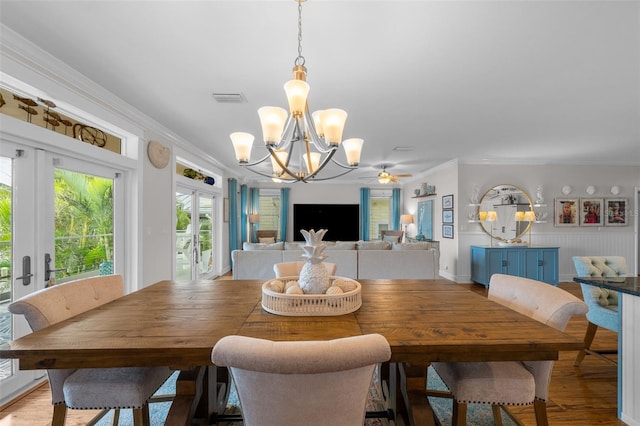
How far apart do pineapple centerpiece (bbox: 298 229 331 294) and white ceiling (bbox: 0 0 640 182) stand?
1276 mm

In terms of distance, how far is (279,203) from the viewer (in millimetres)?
8133

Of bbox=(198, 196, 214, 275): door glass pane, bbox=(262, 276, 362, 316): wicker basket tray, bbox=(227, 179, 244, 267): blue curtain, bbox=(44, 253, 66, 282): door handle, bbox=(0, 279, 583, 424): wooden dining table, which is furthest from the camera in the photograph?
bbox=(227, 179, 244, 267): blue curtain

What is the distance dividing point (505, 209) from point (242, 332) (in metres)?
5.90

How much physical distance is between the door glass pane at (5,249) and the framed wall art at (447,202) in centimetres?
610

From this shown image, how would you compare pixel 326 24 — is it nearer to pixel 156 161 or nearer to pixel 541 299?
pixel 541 299

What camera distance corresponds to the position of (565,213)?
221 inches

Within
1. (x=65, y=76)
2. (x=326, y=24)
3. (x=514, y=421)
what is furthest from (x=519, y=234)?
(x=65, y=76)

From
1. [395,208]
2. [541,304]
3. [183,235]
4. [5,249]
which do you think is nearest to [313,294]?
[541,304]

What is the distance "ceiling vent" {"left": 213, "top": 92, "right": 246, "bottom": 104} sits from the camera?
259 centimetres

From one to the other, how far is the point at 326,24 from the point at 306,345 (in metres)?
1.71

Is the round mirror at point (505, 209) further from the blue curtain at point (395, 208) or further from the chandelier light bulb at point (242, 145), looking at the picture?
the chandelier light bulb at point (242, 145)

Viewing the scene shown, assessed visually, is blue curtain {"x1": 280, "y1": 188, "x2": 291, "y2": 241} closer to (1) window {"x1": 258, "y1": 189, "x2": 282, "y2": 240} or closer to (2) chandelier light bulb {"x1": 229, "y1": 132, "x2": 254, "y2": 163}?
(1) window {"x1": 258, "y1": 189, "x2": 282, "y2": 240}

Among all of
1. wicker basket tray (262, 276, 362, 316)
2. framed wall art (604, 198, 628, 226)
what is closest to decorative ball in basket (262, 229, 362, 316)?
wicker basket tray (262, 276, 362, 316)

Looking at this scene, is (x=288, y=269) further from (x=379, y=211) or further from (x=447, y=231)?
(x=379, y=211)
